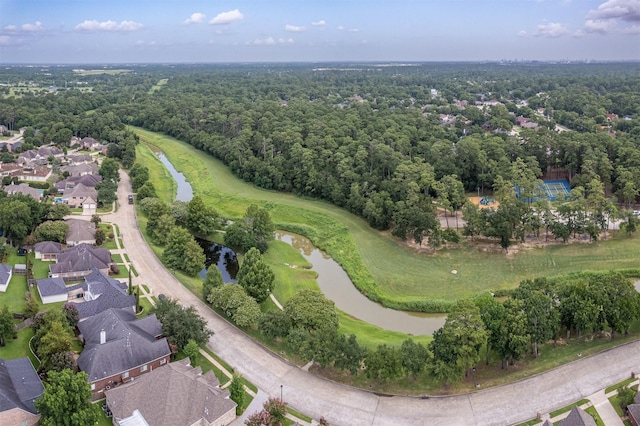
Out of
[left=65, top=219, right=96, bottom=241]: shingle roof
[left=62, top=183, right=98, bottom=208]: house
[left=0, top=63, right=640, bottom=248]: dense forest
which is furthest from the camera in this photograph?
[left=62, top=183, right=98, bottom=208]: house

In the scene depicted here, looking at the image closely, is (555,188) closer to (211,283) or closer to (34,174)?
(211,283)

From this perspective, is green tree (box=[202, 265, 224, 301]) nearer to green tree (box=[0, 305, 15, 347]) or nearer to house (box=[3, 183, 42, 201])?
green tree (box=[0, 305, 15, 347])

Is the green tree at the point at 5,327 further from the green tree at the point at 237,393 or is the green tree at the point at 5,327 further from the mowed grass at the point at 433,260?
the mowed grass at the point at 433,260

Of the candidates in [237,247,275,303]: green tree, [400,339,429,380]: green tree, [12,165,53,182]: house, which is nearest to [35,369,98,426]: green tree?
[237,247,275,303]: green tree

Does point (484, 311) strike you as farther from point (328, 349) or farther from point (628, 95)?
point (628, 95)

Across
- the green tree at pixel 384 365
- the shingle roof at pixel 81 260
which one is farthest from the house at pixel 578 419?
the shingle roof at pixel 81 260

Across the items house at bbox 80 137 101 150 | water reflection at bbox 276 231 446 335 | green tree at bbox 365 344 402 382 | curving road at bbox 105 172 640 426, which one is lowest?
water reflection at bbox 276 231 446 335
